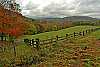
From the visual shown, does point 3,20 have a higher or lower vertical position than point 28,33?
higher

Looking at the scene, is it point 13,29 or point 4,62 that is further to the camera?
point 13,29

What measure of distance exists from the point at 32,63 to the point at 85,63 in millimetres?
3918

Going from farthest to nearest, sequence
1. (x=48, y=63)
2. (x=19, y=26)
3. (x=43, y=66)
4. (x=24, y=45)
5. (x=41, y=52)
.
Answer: (x=19, y=26), (x=24, y=45), (x=41, y=52), (x=48, y=63), (x=43, y=66)

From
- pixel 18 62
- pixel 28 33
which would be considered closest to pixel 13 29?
pixel 28 33

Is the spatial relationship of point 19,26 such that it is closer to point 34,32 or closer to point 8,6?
point 8,6

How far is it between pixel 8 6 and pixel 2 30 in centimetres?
971

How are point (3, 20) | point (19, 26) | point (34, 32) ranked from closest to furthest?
point (3, 20) < point (19, 26) < point (34, 32)

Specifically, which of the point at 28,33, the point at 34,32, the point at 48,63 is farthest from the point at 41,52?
the point at 34,32

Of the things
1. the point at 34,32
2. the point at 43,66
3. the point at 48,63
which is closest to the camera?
the point at 43,66

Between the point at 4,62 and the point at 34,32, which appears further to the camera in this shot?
the point at 34,32

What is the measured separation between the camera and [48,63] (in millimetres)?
15180

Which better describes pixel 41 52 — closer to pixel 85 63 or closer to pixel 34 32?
pixel 85 63

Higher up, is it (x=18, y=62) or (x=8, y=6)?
(x=8, y=6)

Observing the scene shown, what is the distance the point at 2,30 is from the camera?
26.6 meters
